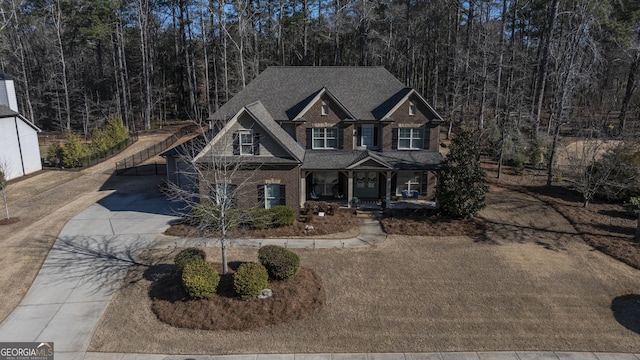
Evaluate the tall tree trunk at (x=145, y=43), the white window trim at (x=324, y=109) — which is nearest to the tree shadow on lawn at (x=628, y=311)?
the white window trim at (x=324, y=109)

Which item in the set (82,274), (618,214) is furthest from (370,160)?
(82,274)

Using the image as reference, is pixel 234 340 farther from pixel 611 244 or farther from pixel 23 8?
pixel 23 8

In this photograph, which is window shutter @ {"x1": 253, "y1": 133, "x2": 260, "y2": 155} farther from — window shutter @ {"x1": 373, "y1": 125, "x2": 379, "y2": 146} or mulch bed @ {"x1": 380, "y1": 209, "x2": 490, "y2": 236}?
window shutter @ {"x1": 373, "y1": 125, "x2": 379, "y2": 146}

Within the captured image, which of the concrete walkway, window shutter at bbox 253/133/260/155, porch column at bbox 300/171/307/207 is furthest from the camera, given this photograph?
porch column at bbox 300/171/307/207

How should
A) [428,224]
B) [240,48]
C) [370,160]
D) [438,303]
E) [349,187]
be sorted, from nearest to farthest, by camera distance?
[438,303] → [428,224] → [370,160] → [349,187] → [240,48]

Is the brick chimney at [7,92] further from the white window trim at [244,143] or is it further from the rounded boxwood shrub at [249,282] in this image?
the rounded boxwood shrub at [249,282]

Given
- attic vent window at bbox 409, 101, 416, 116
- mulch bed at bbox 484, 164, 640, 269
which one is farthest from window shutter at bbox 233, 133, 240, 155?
mulch bed at bbox 484, 164, 640, 269

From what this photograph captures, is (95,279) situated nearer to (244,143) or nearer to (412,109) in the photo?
(244,143)
